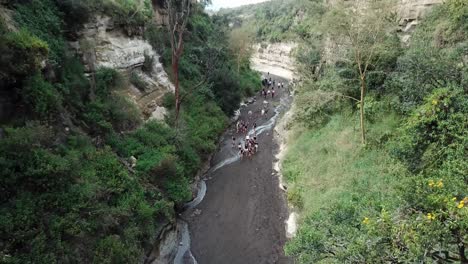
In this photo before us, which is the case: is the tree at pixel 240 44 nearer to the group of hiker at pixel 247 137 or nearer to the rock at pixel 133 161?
the group of hiker at pixel 247 137

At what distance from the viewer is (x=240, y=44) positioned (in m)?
46.5

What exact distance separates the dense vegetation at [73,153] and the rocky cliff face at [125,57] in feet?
2.25

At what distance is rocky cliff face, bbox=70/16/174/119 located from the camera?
18.7 metres

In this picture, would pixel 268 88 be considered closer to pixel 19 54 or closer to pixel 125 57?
pixel 125 57

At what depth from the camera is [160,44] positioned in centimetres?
2692

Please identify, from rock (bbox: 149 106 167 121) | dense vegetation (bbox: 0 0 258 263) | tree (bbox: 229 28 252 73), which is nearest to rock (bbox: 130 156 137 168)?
dense vegetation (bbox: 0 0 258 263)

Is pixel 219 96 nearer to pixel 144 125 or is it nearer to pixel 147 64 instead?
pixel 147 64

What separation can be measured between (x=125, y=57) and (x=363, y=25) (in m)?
14.7

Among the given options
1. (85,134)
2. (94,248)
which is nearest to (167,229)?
(94,248)

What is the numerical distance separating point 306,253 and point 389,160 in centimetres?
908

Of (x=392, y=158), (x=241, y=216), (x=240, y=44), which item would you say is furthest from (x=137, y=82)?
(x=240, y=44)

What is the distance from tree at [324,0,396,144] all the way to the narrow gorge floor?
22.8ft

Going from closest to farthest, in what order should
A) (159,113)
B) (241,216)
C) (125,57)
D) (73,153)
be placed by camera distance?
1. (73,153)
2. (241,216)
3. (159,113)
4. (125,57)

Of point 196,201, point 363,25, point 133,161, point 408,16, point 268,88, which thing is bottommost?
point 268,88
